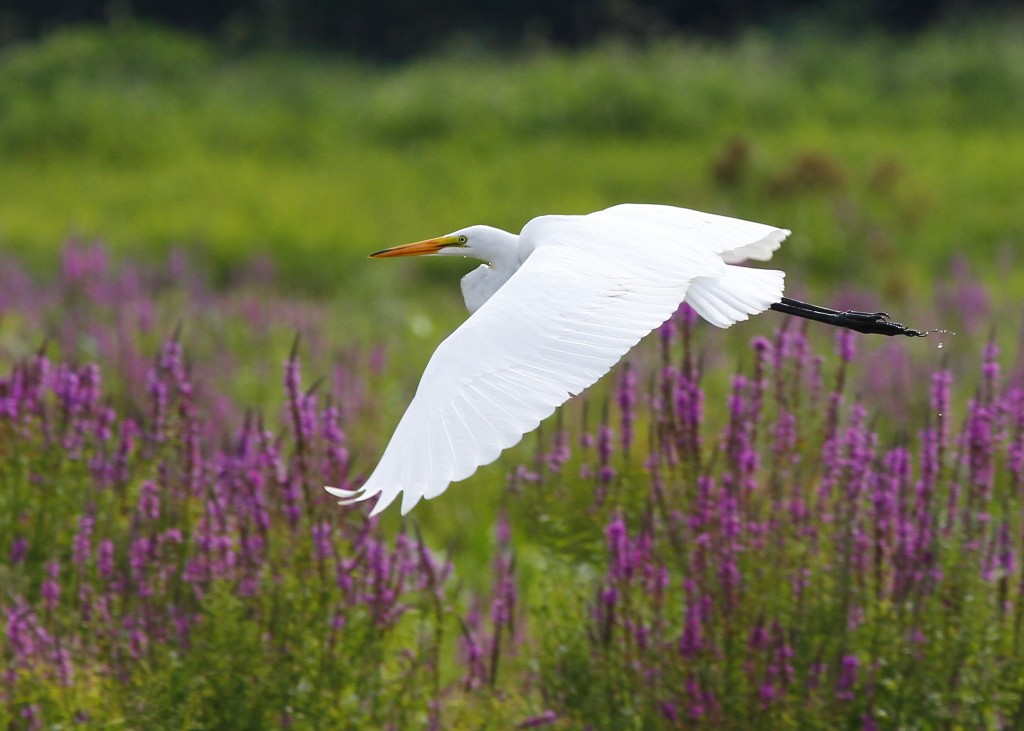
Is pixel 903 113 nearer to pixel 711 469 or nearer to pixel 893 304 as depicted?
pixel 893 304

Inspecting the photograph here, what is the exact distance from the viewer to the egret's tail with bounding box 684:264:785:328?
165 inches

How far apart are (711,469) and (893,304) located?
6609 mm

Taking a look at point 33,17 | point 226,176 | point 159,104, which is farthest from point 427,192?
point 33,17

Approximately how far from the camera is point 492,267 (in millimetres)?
4875

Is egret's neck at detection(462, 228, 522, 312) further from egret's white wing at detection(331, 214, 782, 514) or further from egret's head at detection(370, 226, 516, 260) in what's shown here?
egret's white wing at detection(331, 214, 782, 514)

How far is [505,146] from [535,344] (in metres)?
12.0

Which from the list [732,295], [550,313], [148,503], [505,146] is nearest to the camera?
[550,313]

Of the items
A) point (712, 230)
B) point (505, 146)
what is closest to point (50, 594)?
point (712, 230)

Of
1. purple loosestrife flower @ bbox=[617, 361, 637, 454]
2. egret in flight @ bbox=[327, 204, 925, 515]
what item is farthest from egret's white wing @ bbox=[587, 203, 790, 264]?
A: purple loosestrife flower @ bbox=[617, 361, 637, 454]

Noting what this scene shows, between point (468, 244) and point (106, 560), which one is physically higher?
point (468, 244)

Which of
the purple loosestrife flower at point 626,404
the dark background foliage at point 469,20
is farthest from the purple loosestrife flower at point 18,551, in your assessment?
the dark background foliage at point 469,20

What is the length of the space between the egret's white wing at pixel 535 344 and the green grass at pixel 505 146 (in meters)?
6.79

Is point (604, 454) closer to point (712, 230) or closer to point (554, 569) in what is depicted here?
point (554, 569)

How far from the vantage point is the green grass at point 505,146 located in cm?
1220
